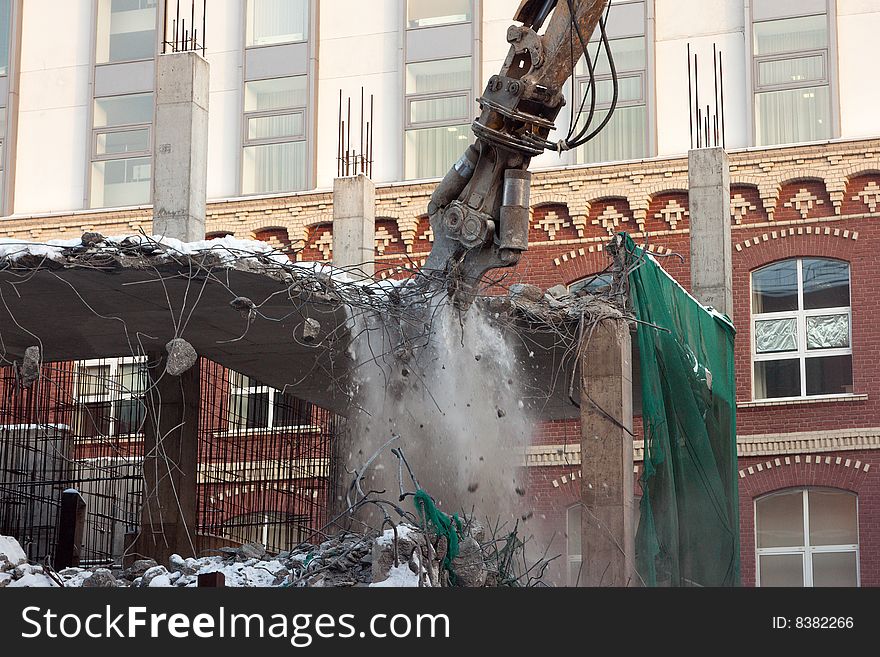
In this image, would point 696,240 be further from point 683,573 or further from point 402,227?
point 402,227

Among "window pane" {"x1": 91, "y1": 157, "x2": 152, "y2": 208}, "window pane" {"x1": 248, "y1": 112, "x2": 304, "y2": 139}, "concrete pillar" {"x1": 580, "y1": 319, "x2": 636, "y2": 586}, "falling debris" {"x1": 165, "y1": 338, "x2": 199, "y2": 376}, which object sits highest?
"window pane" {"x1": 248, "y1": 112, "x2": 304, "y2": 139}

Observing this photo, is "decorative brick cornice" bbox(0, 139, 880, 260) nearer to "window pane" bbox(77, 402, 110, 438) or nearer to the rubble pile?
"window pane" bbox(77, 402, 110, 438)

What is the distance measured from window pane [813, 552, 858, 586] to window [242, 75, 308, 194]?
12.5 meters

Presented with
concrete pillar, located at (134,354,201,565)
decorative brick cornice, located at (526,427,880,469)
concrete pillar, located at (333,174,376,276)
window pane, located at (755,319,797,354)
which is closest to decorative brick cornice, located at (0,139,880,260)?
window pane, located at (755,319,797,354)

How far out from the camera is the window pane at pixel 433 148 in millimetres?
29141

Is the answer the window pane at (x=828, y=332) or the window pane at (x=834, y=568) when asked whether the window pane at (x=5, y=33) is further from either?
the window pane at (x=834, y=568)

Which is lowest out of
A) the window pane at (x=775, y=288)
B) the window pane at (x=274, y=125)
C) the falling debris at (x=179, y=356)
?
the falling debris at (x=179, y=356)

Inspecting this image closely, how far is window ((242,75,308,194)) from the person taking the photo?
1169 inches

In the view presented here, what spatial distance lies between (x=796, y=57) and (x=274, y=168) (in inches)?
420

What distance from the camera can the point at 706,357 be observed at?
16828 mm

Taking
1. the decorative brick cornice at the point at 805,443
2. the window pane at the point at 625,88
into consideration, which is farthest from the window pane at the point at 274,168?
the decorative brick cornice at the point at 805,443

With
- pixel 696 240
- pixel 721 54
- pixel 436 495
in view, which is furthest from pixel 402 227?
pixel 436 495

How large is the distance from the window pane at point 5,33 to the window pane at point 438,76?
9255 mm

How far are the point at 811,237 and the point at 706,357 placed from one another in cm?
986
